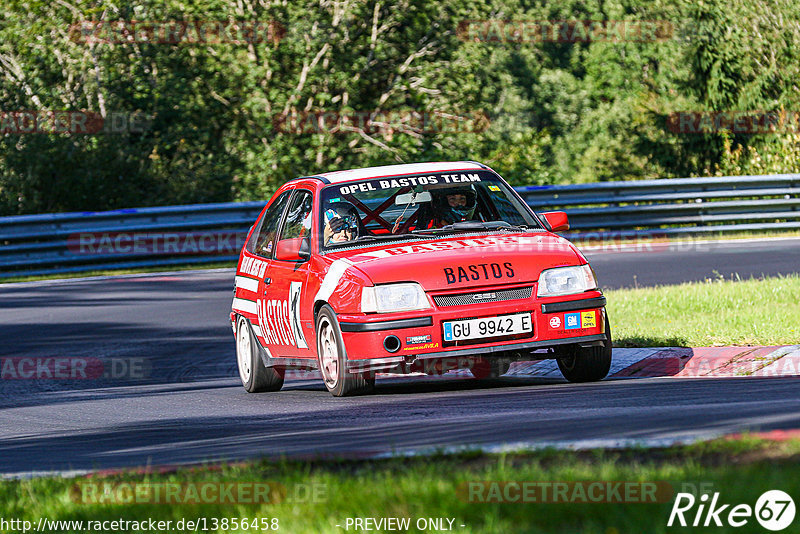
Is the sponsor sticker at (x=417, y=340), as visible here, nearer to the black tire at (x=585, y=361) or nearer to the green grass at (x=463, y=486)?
the black tire at (x=585, y=361)

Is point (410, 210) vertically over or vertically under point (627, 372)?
over

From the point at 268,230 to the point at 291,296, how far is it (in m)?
1.43

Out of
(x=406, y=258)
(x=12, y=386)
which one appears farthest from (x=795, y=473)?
(x=12, y=386)

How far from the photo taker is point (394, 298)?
29.0ft

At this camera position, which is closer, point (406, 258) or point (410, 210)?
point (406, 258)

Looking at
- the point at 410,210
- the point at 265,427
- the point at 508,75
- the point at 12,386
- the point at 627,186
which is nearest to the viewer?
the point at 265,427

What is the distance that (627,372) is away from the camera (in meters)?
10.4

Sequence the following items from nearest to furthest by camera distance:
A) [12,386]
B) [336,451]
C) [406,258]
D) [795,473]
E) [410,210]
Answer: [795,473] < [336,451] < [406,258] < [410,210] < [12,386]

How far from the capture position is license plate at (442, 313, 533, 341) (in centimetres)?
878

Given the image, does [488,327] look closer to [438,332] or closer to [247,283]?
[438,332]

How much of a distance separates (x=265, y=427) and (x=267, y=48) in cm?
2195

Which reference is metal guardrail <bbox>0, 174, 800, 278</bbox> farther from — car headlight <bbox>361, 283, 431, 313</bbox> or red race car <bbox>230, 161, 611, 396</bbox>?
car headlight <bbox>361, 283, 431, 313</bbox>

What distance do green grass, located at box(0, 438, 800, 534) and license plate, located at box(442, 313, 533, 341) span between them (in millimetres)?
3061

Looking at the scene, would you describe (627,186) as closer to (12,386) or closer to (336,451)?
(12,386)
